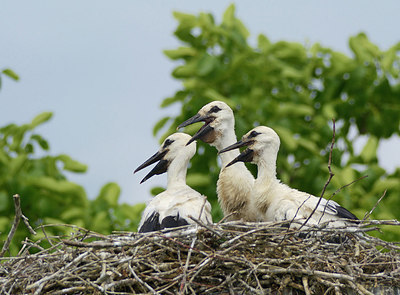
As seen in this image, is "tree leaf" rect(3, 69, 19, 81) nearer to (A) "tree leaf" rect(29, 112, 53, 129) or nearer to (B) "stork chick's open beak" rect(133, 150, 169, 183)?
(A) "tree leaf" rect(29, 112, 53, 129)

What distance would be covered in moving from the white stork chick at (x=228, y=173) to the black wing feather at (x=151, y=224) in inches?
30.3

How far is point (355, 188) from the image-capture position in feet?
33.4

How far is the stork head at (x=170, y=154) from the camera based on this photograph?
21.8ft

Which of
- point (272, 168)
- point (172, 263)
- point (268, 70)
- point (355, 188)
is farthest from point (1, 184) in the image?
point (172, 263)

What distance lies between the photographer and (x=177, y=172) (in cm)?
656

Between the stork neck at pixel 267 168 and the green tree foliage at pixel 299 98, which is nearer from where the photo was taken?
the stork neck at pixel 267 168

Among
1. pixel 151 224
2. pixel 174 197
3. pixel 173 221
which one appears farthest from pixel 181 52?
pixel 173 221

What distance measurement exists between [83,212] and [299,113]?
349 cm

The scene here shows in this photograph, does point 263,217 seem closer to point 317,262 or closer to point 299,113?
point 317,262

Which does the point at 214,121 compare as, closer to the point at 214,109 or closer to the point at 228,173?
the point at 214,109

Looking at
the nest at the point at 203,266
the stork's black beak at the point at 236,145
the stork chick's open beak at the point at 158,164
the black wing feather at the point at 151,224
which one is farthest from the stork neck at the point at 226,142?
the nest at the point at 203,266

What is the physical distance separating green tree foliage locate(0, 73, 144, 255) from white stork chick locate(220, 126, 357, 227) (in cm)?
450

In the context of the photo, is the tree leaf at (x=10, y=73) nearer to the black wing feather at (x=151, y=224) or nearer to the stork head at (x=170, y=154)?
the stork head at (x=170, y=154)

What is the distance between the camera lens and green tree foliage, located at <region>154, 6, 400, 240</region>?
34.3ft
